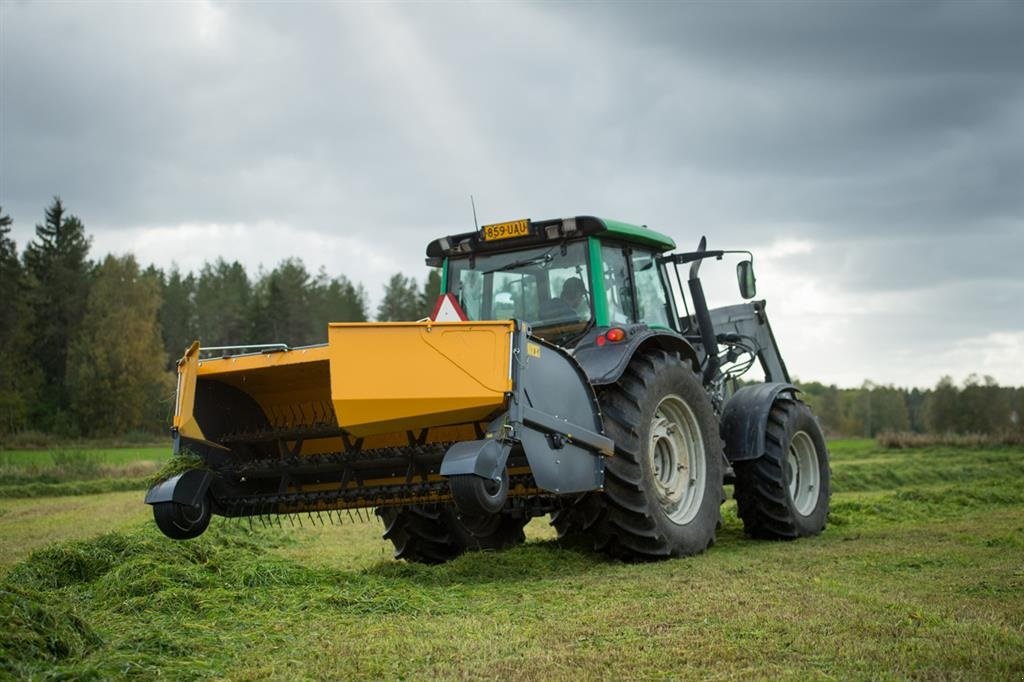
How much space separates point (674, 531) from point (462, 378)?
211cm

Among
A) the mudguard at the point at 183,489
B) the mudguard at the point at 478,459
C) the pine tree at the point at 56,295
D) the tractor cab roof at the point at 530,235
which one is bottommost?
the mudguard at the point at 183,489

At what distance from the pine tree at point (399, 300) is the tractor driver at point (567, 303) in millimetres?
62034

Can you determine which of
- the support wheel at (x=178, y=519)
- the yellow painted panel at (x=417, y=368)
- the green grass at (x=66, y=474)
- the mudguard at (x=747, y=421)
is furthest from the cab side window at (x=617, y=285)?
the green grass at (x=66, y=474)

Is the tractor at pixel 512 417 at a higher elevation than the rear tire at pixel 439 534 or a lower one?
higher

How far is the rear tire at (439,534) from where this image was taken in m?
7.54

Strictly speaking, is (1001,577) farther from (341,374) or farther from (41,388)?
(41,388)

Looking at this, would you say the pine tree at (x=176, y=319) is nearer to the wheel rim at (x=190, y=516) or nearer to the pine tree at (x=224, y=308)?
the pine tree at (x=224, y=308)

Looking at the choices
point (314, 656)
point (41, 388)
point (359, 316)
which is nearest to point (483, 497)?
point (314, 656)

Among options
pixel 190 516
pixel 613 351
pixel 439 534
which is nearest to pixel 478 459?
pixel 613 351

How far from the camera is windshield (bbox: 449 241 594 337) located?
24.1 ft

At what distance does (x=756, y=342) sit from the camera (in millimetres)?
9945

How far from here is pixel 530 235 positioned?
7488 millimetres

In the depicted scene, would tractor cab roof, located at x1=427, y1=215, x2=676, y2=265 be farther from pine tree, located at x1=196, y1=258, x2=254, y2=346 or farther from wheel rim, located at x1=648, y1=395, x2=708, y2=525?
pine tree, located at x1=196, y1=258, x2=254, y2=346

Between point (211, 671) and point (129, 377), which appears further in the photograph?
point (129, 377)
